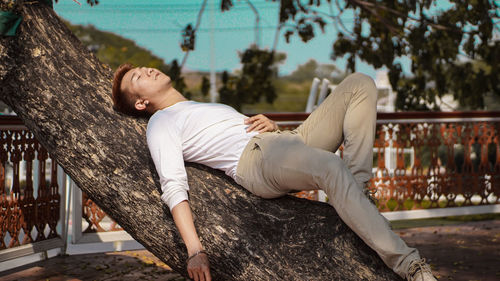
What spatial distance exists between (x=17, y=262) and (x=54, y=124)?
2958 millimetres

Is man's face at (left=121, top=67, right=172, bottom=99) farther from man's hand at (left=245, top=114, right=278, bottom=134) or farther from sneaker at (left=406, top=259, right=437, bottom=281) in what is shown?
sneaker at (left=406, top=259, right=437, bottom=281)

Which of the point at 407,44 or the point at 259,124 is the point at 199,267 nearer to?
the point at 259,124

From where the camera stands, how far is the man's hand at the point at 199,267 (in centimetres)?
242

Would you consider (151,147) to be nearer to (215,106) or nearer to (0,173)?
(215,106)

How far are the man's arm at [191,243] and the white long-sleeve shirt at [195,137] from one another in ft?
0.44

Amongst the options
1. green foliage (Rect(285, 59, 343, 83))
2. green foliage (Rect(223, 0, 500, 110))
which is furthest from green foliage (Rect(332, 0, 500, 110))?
green foliage (Rect(285, 59, 343, 83))

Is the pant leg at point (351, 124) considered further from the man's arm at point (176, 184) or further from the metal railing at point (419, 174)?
the metal railing at point (419, 174)

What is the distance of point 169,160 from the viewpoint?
104 inches

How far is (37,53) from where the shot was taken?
9.73 ft

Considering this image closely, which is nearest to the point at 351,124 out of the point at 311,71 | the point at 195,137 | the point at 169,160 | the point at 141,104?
the point at 195,137

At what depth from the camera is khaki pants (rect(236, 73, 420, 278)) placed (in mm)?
2387

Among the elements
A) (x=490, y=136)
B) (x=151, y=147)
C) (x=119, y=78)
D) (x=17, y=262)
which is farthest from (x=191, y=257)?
(x=490, y=136)

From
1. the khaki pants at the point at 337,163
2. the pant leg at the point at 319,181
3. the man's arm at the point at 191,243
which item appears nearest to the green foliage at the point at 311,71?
the khaki pants at the point at 337,163

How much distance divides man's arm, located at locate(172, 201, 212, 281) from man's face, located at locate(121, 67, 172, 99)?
0.80 m
